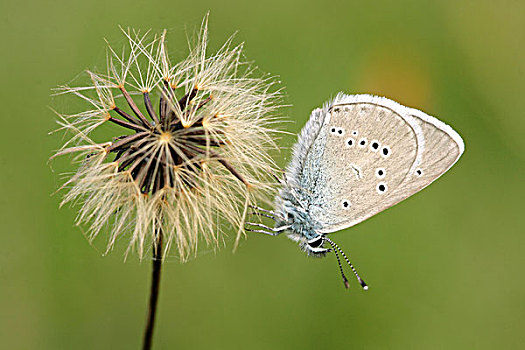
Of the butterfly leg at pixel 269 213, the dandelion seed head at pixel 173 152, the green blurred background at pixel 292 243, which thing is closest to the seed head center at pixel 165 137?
the dandelion seed head at pixel 173 152

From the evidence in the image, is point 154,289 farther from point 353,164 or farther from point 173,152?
point 353,164

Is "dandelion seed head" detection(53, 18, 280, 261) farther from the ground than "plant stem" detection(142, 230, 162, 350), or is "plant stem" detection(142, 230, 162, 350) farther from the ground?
"dandelion seed head" detection(53, 18, 280, 261)

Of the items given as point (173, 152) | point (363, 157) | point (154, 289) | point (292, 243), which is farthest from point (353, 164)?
point (292, 243)

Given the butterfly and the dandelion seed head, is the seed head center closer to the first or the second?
the dandelion seed head

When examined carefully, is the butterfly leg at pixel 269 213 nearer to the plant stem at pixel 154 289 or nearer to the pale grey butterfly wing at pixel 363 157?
the pale grey butterfly wing at pixel 363 157

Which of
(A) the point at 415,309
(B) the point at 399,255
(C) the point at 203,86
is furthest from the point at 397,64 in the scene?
(C) the point at 203,86

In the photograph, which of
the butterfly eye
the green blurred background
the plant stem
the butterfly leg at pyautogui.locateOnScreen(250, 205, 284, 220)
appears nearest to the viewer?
the plant stem

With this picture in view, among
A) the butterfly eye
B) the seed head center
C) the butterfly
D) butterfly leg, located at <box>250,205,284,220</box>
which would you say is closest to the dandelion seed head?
the seed head center

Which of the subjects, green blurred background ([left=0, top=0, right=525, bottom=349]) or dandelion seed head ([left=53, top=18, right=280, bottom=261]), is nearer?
dandelion seed head ([left=53, top=18, right=280, bottom=261])
